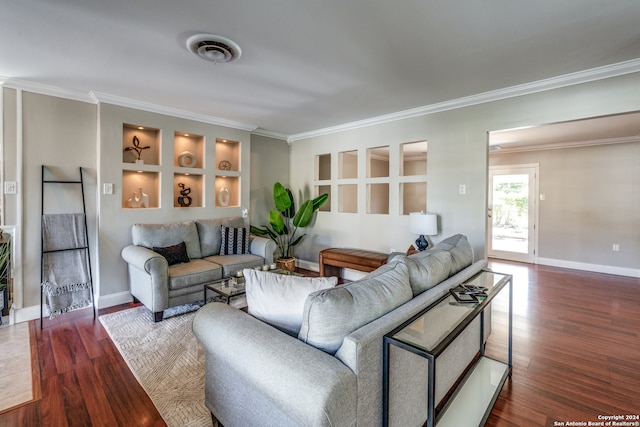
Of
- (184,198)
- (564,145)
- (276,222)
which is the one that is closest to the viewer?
(184,198)

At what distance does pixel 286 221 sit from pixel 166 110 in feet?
8.35

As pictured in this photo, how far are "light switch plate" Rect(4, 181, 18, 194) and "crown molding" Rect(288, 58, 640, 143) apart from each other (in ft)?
13.1

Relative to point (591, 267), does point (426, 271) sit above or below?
above

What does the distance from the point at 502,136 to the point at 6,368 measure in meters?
6.53

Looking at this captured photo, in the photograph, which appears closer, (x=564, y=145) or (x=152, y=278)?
(x=152, y=278)

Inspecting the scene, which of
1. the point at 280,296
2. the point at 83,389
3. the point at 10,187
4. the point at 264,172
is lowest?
the point at 83,389

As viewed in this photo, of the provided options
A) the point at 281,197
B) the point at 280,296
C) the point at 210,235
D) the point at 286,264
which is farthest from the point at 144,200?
the point at 280,296

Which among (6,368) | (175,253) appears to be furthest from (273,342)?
(175,253)

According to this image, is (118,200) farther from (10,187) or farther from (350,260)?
(350,260)

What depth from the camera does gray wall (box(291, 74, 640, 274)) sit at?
2777mm

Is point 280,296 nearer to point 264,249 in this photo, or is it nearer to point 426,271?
point 426,271

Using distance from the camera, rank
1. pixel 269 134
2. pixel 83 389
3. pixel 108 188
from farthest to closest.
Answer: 1. pixel 269 134
2. pixel 108 188
3. pixel 83 389

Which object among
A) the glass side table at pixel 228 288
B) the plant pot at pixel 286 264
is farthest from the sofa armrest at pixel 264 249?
the glass side table at pixel 228 288

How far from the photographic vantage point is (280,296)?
1.46 meters
